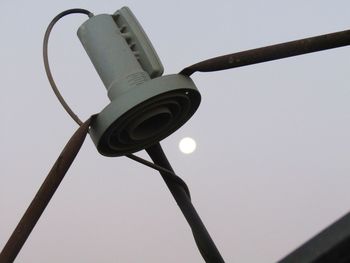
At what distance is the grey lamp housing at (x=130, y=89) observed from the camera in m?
2.24

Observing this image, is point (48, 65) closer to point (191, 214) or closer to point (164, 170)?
point (164, 170)

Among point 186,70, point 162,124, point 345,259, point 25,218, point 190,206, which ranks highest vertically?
point 345,259

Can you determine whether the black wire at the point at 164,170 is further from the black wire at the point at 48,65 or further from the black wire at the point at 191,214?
the black wire at the point at 48,65

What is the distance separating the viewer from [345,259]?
0.81 metres

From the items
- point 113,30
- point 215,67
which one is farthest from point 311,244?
Result: point 113,30

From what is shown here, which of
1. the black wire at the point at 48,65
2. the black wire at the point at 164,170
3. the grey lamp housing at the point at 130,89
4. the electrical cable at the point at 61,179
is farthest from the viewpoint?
the black wire at the point at 164,170

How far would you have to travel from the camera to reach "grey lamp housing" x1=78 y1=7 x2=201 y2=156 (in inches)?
88.1

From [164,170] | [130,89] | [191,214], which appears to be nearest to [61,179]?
[130,89]

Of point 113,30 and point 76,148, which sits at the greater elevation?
point 113,30

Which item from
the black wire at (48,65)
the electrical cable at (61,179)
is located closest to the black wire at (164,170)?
the electrical cable at (61,179)

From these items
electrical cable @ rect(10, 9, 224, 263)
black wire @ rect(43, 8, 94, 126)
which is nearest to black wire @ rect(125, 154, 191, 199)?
electrical cable @ rect(10, 9, 224, 263)

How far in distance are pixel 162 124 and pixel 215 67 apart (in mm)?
576

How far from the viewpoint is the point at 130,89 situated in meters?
2.37

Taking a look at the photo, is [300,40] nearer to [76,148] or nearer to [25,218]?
[76,148]
